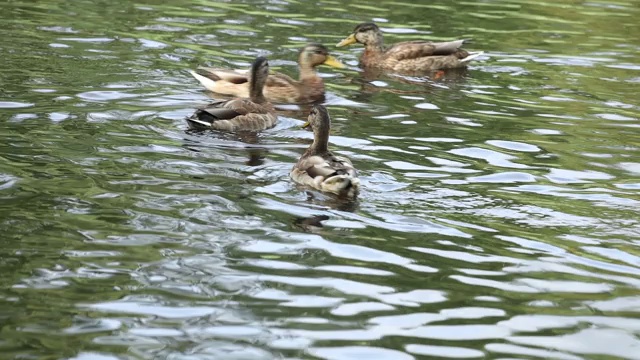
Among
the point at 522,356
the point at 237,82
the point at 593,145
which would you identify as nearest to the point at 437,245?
the point at 522,356

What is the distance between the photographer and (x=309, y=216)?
32.8 ft

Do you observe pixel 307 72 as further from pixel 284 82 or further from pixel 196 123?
pixel 196 123

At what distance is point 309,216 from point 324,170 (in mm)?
843

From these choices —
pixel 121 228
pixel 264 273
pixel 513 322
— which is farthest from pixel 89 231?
pixel 513 322

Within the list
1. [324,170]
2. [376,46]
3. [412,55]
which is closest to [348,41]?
[376,46]

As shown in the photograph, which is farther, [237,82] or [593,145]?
[237,82]

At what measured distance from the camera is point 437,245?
9.38 m

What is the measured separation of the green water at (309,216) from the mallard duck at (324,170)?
0.16 m

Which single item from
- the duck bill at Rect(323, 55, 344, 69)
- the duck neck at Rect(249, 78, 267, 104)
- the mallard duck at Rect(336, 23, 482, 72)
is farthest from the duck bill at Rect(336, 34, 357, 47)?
the duck neck at Rect(249, 78, 267, 104)

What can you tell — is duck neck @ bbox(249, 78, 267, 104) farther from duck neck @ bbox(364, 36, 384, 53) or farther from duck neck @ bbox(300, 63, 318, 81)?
duck neck @ bbox(364, 36, 384, 53)

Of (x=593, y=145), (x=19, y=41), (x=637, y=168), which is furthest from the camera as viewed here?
(x=19, y=41)

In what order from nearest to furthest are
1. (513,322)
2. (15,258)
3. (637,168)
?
(513,322)
(15,258)
(637,168)

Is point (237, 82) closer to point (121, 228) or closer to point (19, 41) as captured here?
point (19, 41)

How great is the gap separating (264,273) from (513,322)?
1770 millimetres
